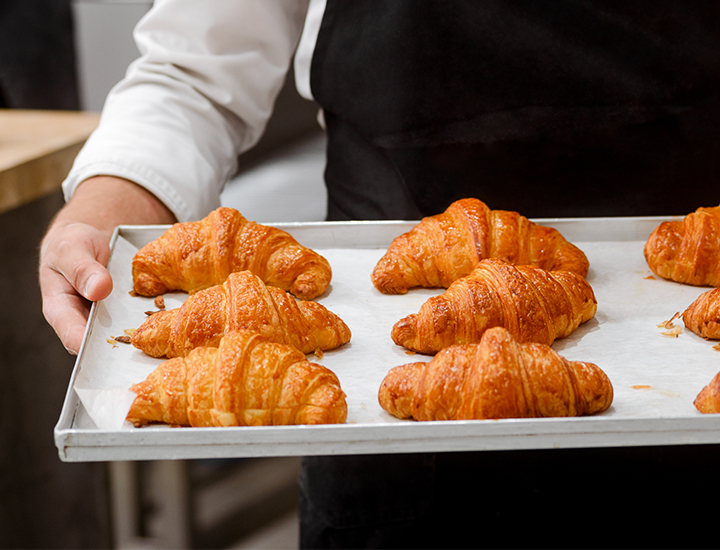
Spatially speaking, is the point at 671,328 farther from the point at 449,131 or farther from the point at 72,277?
the point at 72,277

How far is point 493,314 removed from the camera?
1.18 meters

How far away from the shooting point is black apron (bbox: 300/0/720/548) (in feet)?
4.95

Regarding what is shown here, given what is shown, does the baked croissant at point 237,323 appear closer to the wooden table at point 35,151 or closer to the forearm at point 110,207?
the forearm at point 110,207

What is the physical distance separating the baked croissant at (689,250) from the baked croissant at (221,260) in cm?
A: 64

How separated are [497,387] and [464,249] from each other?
45 cm

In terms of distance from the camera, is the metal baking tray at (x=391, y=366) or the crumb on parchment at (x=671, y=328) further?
the crumb on parchment at (x=671, y=328)

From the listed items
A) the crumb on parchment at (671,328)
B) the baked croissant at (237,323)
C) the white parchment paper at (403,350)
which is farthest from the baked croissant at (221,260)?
the crumb on parchment at (671,328)

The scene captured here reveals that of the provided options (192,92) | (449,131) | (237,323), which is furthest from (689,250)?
(192,92)

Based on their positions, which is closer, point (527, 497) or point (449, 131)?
point (527, 497)

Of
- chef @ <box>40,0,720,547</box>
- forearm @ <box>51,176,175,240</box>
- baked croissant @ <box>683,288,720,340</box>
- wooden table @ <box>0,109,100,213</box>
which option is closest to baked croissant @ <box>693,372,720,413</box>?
baked croissant @ <box>683,288,720,340</box>

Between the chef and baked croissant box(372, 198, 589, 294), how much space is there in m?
0.28

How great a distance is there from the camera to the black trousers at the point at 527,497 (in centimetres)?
147

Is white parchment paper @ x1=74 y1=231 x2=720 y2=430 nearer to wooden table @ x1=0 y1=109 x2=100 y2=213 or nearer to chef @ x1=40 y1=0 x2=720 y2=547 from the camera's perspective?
chef @ x1=40 y1=0 x2=720 y2=547

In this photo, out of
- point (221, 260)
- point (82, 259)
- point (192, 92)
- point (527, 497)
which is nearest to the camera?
point (82, 259)
